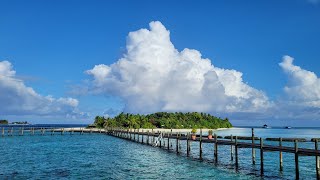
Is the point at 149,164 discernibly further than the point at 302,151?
Yes

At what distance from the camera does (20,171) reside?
36.6m

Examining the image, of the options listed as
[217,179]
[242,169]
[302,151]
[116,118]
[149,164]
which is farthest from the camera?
[116,118]

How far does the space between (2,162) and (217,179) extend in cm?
2663

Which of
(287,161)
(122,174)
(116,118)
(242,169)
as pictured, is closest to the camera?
(122,174)

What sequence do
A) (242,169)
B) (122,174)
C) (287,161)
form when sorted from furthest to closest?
(287,161) → (242,169) → (122,174)

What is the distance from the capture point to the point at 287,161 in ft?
153

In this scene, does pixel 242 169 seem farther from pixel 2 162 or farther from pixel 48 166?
pixel 2 162

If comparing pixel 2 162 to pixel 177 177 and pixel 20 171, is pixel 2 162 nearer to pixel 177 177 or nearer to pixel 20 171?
pixel 20 171

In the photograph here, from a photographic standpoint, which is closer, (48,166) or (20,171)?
(20,171)

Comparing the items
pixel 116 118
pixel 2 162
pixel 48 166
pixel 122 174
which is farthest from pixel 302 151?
pixel 116 118

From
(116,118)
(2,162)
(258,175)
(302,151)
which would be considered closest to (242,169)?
(258,175)

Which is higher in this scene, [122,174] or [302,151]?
[302,151]

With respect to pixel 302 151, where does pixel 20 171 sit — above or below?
below

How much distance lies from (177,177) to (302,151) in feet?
36.0
